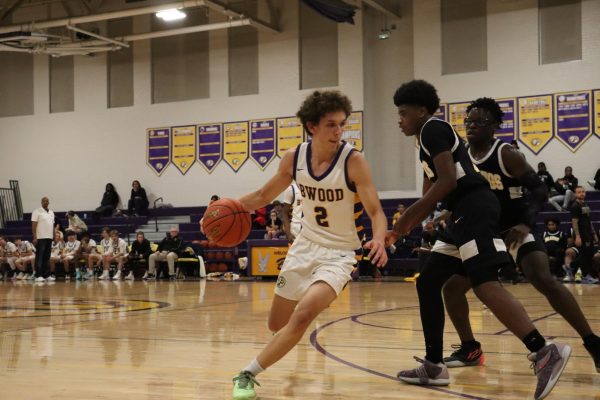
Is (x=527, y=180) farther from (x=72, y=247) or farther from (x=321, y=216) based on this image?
(x=72, y=247)

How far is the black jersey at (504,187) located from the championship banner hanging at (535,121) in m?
14.5

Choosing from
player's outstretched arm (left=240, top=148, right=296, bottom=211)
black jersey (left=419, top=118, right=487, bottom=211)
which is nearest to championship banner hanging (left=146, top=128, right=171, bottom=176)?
player's outstretched arm (left=240, top=148, right=296, bottom=211)

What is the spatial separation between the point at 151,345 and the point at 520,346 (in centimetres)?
283

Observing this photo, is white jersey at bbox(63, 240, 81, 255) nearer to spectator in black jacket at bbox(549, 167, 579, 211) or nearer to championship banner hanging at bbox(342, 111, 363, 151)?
championship banner hanging at bbox(342, 111, 363, 151)

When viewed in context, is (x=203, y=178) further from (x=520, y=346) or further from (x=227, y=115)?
(x=520, y=346)

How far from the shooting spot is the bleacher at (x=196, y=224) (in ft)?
53.6

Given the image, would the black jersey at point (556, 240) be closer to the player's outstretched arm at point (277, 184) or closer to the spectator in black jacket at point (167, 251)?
the spectator in black jacket at point (167, 251)

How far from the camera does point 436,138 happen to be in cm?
408

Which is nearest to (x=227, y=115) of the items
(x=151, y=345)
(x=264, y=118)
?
(x=264, y=118)

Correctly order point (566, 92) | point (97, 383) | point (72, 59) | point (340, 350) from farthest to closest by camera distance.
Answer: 1. point (72, 59)
2. point (566, 92)
3. point (340, 350)
4. point (97, 383)

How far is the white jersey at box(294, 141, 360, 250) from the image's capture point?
4.09m

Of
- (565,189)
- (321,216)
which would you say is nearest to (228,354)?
(321,216)

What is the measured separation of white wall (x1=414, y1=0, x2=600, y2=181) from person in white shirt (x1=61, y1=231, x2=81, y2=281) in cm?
994

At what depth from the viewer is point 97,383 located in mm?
4180
